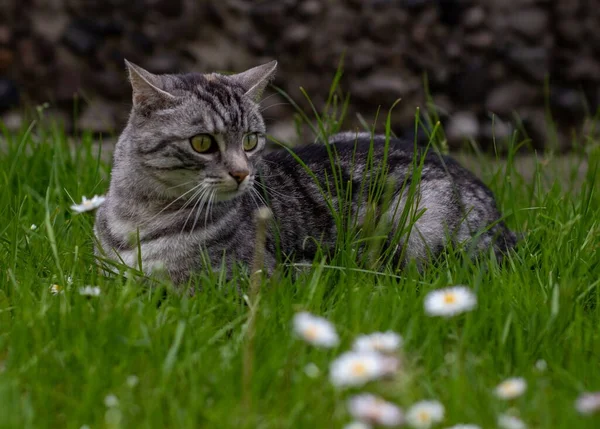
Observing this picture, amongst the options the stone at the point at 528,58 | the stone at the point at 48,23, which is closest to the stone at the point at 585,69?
the stone at the point at 528,58

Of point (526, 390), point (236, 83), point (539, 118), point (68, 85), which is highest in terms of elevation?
point (236, 83)

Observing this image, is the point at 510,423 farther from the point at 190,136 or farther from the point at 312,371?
the point at 190,136

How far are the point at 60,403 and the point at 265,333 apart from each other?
0.64 meters

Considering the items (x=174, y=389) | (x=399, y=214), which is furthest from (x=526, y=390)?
(x=399, y=214)

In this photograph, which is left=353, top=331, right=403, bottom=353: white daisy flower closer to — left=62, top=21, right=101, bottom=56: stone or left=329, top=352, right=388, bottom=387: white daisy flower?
left=329, top=352, right=388, bottom=387: white daisy flower

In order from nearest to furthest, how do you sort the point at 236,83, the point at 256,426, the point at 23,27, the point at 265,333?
the point at 256,426 → the point at 265,333 → the point at 236,83 → the point at 23,27

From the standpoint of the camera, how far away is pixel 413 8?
707 centimetres

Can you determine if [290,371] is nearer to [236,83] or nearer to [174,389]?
[174,389]

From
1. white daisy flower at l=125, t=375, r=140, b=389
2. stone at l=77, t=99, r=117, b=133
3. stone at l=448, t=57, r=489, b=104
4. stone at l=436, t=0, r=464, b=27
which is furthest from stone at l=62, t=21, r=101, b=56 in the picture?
white daisy flower at l=125, t=375, r=140, b=389

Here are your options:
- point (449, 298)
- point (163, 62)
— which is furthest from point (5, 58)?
point (449, 298)

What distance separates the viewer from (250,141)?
338 centimetres

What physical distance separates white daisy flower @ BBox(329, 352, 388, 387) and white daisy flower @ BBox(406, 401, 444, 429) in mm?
124

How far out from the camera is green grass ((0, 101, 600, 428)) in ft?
6.94

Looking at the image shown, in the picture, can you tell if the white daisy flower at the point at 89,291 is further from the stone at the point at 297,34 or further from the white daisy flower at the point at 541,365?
the stone at the point at 297,34
